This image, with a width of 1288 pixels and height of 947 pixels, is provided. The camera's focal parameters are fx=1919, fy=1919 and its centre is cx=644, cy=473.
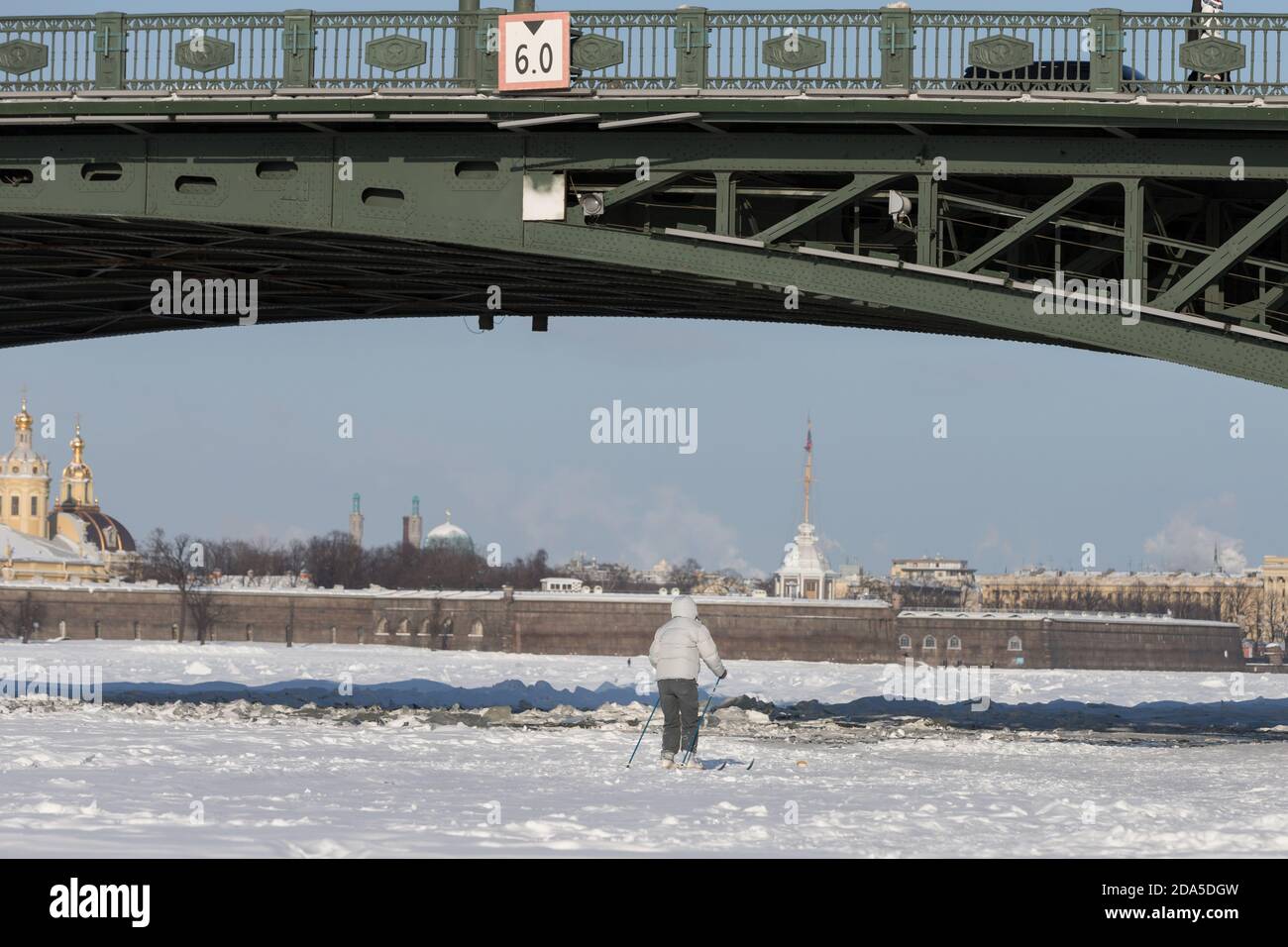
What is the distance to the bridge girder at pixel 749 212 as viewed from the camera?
1958 cm

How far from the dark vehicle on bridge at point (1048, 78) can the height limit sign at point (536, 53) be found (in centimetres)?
422

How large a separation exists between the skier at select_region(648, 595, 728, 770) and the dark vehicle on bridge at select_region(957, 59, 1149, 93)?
6519mm

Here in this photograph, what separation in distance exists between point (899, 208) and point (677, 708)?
619 centimetres

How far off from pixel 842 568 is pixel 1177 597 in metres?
37.1

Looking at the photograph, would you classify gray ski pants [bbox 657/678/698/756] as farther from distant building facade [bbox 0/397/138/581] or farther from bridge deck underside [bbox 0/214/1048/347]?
distant building facade [bbox 0/397/138/581]

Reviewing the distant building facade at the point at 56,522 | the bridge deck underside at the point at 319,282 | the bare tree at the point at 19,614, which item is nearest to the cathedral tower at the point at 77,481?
the distant building facade at the point at 56,522

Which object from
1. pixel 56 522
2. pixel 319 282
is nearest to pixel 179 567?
pixel 56 522

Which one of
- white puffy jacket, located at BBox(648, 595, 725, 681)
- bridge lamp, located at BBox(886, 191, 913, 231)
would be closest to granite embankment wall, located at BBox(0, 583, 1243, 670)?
bridge lamp, located at BBox(886, 191, 913, 231)

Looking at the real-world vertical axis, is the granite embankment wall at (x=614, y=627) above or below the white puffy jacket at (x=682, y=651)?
below

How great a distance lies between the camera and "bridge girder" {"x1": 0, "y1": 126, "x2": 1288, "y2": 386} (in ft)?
64.2

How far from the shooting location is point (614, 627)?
104 m

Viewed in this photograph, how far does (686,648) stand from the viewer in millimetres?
17312

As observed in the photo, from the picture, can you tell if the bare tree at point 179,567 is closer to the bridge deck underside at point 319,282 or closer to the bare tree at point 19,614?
the bare tree at point 19,614
